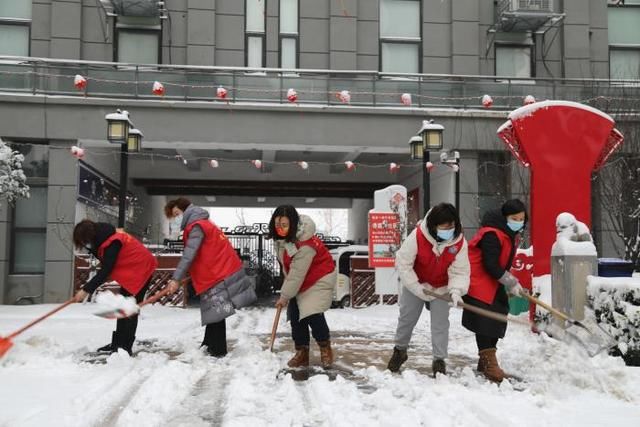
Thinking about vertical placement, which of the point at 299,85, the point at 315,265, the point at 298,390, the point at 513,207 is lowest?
the point at 298,390

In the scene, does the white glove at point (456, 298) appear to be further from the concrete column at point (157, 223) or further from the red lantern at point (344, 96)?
the concrete column at point (157, 223)

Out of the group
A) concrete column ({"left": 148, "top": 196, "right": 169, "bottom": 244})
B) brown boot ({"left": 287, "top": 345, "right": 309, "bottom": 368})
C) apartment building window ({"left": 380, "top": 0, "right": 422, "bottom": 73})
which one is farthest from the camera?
concrete column ({"left": 148, "top": 196, "right": 169, "bottom": 244})

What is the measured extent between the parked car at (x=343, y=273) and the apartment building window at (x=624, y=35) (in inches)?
392

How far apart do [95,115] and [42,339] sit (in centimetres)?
920

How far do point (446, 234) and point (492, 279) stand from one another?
66cm

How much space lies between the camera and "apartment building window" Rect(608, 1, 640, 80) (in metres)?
17.8

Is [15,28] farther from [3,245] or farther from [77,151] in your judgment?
[3,245]

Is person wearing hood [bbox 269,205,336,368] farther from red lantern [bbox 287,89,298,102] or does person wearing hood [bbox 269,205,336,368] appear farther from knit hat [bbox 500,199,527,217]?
red lantern [bbox 287,89,298,102]

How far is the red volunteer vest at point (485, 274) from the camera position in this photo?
5328 mm

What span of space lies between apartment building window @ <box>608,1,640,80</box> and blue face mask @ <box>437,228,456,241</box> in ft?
50.3

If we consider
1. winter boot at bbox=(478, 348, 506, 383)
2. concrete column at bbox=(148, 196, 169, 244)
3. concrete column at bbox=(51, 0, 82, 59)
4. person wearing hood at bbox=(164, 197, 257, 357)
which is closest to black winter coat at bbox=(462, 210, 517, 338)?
winter boot at bbox=(478, 348, 506, 383)

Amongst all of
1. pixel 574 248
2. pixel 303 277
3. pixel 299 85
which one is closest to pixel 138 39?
pixel 299 85

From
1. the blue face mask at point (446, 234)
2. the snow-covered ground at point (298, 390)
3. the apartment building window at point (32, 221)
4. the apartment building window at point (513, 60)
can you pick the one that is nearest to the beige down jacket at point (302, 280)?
the snow-covered ground at point (298, 390)

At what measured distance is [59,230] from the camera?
14109mm
